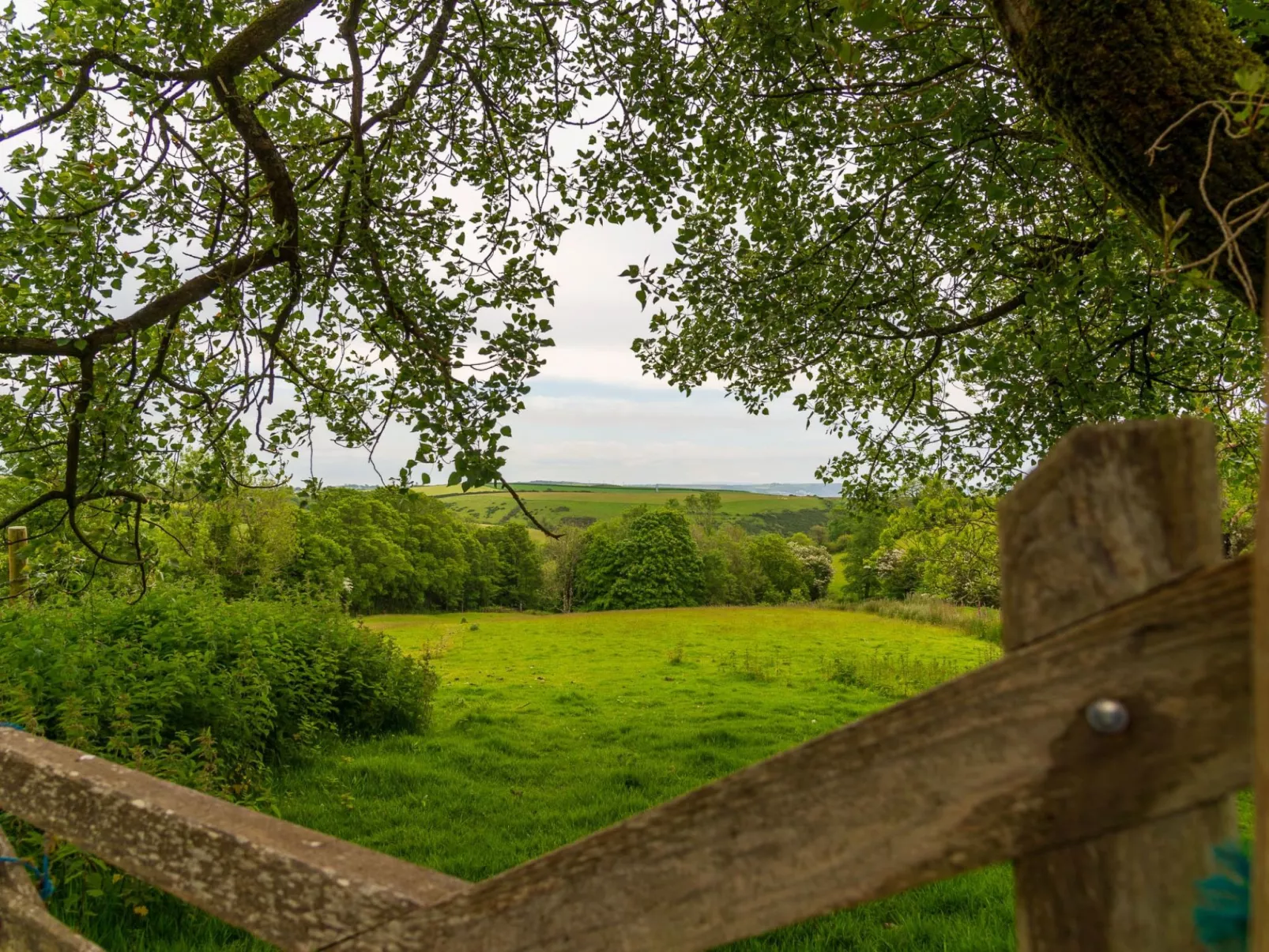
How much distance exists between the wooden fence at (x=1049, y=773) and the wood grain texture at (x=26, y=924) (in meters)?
1.84

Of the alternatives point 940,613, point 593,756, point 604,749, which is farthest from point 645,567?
point 593,756

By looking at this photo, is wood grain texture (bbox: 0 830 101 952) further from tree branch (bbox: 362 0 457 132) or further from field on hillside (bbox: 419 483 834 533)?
field on hillside (bbox: 419 483 834 533)

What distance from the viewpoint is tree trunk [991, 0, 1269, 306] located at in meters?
2.19

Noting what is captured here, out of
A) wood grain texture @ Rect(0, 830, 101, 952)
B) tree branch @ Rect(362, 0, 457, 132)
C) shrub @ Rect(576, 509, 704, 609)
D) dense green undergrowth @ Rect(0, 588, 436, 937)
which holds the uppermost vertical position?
tree branch @ Rect(362, 0, 457, 132)

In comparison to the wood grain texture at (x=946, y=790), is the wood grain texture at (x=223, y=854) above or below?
below

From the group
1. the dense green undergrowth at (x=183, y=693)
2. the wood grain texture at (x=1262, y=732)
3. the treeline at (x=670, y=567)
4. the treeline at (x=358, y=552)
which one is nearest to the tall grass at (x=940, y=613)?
the treeline at (x=670, y=567)

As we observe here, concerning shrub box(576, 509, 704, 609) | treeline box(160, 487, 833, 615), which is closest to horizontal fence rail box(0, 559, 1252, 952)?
treeline box(160, 487, 833, 615)

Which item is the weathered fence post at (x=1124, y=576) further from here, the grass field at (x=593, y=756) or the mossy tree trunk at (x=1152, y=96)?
the grass field at (x=593, y=756)

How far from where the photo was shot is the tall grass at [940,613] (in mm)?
28484

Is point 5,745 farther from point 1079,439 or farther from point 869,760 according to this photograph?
point 1079,439

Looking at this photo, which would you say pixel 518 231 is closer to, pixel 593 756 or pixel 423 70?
pixel 423 70

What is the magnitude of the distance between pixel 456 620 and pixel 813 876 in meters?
37.4

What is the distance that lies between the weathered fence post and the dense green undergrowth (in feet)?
17.6

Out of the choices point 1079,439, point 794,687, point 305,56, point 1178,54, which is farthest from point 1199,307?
point 794,687
